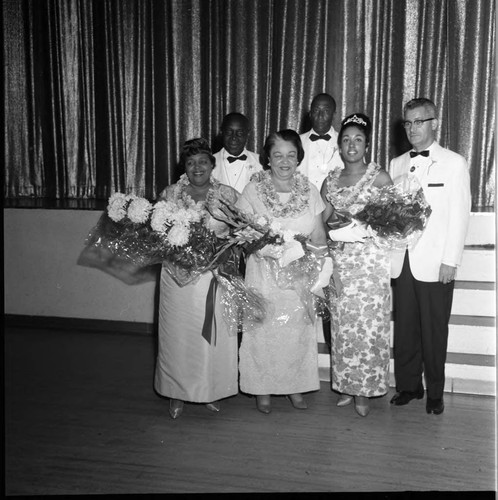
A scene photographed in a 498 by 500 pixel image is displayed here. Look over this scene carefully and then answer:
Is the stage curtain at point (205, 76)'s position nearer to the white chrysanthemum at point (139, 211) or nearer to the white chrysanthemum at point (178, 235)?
the white chrysanthemum at point (139, 211)

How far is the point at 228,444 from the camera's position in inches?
142

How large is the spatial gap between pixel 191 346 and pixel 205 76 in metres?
4.09

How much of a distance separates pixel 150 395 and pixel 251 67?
392 cm

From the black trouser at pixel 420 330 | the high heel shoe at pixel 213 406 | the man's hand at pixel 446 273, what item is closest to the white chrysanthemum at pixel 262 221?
the black trouser at pixel 420 330

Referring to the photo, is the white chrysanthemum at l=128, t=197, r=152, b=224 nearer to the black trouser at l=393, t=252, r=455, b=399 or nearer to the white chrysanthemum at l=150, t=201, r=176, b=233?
the white chrysanthemum at l=150, t=201, r=176, b=233

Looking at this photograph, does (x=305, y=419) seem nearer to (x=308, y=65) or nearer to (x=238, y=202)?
(x=238, y=202)

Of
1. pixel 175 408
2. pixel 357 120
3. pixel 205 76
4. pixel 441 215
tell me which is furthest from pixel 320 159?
pixel 205 76

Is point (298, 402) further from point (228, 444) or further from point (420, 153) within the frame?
point (420, 153)

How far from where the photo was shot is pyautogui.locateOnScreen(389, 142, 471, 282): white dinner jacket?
3.85 metres

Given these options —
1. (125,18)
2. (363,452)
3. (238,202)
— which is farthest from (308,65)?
(363,452)

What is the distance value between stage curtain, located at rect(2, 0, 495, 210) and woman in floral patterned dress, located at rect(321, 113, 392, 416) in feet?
10.1

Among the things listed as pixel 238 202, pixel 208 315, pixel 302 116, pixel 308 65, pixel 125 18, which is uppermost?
pixel 125 18

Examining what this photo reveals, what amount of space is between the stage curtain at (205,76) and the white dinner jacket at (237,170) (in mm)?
2052

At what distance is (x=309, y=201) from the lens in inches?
154
